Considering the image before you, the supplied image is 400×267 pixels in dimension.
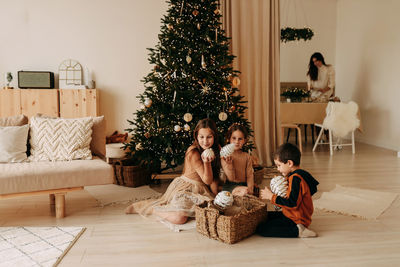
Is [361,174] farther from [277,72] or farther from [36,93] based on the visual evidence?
[36,93]

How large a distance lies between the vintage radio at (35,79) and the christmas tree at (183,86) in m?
2.11

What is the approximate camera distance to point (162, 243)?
226 cm

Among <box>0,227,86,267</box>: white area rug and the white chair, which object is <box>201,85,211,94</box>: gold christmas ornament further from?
the white chair

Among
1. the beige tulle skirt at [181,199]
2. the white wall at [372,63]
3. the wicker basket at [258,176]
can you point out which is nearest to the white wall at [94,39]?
the wicker basket at [258,176]

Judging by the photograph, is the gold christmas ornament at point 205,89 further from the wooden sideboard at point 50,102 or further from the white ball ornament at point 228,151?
the wooden sideboard at point 50,102

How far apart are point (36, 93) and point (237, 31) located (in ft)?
9.22

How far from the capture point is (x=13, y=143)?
2.92 meters

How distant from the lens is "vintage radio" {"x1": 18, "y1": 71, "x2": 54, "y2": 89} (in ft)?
15.7

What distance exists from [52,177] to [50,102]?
2522 millimetres

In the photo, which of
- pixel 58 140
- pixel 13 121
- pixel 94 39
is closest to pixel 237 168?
pixel 58 140

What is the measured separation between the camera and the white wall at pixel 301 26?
7754 mm

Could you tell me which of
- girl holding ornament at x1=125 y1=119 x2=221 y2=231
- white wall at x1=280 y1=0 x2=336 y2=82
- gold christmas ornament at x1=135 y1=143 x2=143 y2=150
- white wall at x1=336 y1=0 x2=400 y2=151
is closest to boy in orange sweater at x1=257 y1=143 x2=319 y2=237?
girl holding ornament at x1=125 y1=119 x2=221 y2=231

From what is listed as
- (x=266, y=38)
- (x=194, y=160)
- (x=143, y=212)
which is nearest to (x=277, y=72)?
(x=266, y=38)

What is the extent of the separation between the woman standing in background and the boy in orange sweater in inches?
177
